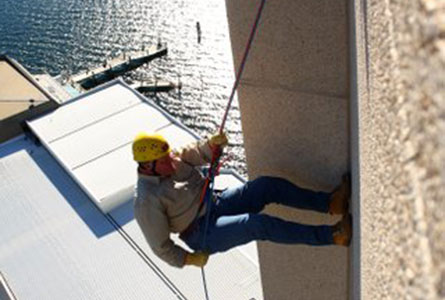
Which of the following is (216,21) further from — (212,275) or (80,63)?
(212,275)

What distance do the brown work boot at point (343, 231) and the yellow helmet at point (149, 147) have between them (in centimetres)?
165

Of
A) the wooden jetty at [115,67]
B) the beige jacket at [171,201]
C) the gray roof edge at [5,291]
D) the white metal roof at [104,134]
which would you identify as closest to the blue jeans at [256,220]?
the beige jacket at [171,201]

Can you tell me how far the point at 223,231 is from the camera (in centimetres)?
499

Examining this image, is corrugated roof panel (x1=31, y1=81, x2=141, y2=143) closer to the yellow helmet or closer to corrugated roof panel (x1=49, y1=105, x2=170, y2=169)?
corrugated roof panel (x1=49, y1=105, x2=170, y2=169)

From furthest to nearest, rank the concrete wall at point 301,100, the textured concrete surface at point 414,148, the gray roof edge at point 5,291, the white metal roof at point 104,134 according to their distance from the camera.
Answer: the white metal roof at point 104,134, the gray roof edge at point 5,291, the concrete wall at point 301,100, the textured concrete surface at point 414,148

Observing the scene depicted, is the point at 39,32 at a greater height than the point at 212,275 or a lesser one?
lesser

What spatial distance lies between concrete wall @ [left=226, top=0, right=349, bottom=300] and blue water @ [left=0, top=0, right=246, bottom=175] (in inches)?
1332

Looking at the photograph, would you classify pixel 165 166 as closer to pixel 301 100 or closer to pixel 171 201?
pixel 171 201

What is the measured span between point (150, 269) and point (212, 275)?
1244 millimetres

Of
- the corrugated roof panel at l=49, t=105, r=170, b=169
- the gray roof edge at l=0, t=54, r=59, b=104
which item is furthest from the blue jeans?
the gray roof edge at l=0, t=54, r=59, b=104

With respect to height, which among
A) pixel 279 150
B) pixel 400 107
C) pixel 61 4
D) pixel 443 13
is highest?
pixel 443 13

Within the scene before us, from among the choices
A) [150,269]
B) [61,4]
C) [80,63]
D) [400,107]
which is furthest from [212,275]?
[61,4]

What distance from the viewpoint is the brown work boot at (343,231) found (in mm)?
4316

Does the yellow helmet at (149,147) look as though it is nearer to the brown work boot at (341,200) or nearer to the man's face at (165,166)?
the man's face at (165,166)
